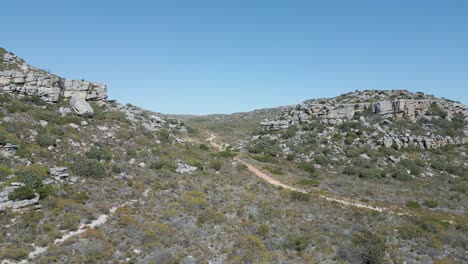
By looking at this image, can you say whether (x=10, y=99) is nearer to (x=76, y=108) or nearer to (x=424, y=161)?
(x=76, y=108)

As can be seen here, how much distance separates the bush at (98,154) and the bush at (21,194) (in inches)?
380

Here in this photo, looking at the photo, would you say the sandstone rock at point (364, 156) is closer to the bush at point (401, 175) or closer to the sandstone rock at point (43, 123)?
the bush at point (401, 175)

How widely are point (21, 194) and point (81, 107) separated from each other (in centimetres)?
2291

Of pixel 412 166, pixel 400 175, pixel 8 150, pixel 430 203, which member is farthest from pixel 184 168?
pixel 412 166

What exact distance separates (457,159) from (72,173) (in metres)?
57.3

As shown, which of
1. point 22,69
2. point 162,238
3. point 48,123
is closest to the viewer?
point 162,238

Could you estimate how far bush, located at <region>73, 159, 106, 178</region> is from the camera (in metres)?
27.4

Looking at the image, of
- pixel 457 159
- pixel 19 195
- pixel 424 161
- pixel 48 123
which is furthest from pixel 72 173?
pixel 457 159

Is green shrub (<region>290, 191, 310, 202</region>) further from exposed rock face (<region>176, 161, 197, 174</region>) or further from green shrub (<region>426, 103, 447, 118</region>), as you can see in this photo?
green shrub (<region>426, 103, 447, 118</region>)

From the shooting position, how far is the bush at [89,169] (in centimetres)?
2736

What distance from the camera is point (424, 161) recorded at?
48.1m

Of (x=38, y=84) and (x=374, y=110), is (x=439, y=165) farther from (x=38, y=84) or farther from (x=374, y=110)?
(x=38, y=84)

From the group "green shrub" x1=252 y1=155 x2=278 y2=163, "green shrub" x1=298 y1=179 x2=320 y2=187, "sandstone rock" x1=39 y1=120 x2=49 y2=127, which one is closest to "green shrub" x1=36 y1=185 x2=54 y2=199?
"sandstone rock" x1=39 y1=120 x2=49 y2=127

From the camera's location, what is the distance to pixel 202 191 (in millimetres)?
28828
